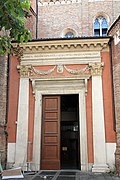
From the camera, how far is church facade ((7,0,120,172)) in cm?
975

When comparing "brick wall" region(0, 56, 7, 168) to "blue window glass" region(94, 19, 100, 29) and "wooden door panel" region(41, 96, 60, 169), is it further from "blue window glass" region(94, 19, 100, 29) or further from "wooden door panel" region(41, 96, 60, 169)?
"blue window glass" region(94, 19, 100, 29)

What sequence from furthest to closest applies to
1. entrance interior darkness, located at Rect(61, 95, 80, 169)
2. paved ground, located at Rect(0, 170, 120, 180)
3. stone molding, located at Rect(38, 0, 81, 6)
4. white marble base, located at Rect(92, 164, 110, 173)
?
stone molding, located at Rect(38, 0, 81, 6) < entrance interior darkness, located at Rect(61, 95, 80, 169) < white marble base, located at Rect(92, 164, 110, 173) < paved ground, located at Rect(0, 170, 120, 180)

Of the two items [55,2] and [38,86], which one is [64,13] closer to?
[55,2]

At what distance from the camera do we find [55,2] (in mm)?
16703

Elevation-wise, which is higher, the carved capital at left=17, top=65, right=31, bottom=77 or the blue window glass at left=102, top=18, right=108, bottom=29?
the blue window glass at left=102, top=18, right=108, bottom=29

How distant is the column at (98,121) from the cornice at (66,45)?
91cm

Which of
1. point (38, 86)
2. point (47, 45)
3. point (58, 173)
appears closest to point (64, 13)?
point (47, 45)

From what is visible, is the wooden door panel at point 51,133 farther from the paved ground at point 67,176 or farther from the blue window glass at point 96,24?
the blue window glass at point 96,24

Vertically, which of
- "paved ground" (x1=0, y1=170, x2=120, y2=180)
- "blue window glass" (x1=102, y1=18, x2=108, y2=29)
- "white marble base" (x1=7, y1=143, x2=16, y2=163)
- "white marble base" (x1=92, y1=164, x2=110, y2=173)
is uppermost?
"blue window glass" (x1=102, y1=18, x2=108, y2=29)

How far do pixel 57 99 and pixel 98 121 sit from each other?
2.21 meters

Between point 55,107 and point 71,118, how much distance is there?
17.0 ft

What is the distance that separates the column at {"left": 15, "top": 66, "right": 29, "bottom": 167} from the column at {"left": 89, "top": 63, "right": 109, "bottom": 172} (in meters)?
3.05

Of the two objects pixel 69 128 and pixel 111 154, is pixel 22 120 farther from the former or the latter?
pixel 69 128

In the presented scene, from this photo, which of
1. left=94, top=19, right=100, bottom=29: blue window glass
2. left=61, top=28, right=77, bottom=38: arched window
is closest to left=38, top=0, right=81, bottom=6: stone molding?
left=94, top=19, right=100, bottom=29: blue window glass
